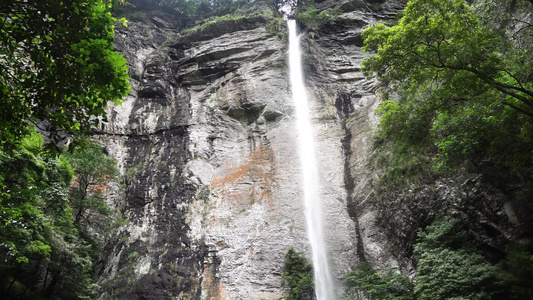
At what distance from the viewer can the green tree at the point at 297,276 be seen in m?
11.8

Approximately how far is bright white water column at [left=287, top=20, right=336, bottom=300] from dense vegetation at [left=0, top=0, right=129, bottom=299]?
7.57 m

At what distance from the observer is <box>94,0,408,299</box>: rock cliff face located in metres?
13.0

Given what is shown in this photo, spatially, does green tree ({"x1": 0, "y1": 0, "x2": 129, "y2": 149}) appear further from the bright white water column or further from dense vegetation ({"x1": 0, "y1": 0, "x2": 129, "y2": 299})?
the bright white water column

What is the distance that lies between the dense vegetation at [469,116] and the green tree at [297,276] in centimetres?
421

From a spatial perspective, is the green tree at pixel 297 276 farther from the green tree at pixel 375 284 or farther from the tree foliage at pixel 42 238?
the tree foliage at pixel 42 238

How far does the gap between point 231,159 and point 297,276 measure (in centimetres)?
685

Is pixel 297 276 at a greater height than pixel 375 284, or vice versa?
pixel 297 276

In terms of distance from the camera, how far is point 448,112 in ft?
24.6

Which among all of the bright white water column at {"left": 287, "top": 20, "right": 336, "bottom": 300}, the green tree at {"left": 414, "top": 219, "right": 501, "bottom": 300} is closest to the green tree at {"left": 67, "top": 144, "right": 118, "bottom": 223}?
the bright white water column at {"left": 287, "top": 20, "right": 336, "bottom": 300}

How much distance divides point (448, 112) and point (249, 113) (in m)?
12.2

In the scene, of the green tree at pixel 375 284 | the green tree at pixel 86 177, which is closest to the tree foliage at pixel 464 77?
the green tree at pixel 375 284

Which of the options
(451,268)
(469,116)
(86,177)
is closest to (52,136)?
(469,116)

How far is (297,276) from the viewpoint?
1234 centimetres

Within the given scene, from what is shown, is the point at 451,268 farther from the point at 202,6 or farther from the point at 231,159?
the point at 202,6
